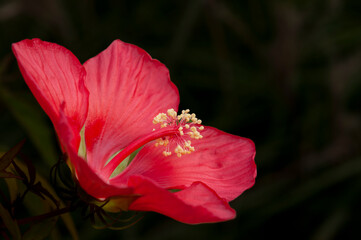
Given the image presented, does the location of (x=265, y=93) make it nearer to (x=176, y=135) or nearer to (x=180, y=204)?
(x=176, y=135)

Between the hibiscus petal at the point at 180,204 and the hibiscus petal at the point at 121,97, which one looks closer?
the hibiscus petal at the point at 180,204

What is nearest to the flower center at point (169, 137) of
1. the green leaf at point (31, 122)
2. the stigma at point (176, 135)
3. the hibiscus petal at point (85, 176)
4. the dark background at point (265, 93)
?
the stigma at point (176, 135)

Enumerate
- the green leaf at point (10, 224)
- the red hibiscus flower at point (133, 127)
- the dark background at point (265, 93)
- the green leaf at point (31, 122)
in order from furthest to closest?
the dark background at point (265, 93) < the green leaf at point (31, 122) < the red hibiscus flower at point (133, 127) < the green leaf at point (10, 224)

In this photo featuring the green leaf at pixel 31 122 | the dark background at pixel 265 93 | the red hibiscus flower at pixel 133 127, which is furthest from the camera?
the dark background at pixel 265 93

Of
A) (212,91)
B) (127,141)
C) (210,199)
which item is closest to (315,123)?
(212,91)

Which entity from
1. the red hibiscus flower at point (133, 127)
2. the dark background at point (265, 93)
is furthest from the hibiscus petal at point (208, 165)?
the dark background at point (265, 93)

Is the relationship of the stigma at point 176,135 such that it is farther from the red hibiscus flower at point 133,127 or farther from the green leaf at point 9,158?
the green leaf at point 9,158

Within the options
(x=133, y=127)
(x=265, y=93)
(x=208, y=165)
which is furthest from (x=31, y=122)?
(x=265, y=93)

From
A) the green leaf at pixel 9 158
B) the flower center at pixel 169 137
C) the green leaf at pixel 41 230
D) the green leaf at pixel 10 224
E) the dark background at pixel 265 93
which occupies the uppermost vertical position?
the green leaf at pixel 9 158

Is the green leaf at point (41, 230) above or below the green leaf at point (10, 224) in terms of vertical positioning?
below
